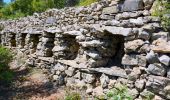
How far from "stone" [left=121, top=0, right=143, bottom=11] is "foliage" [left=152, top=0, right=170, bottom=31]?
0.48 m

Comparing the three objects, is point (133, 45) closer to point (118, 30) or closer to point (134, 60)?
point (134, 60)

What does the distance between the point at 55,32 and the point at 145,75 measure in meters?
4.73

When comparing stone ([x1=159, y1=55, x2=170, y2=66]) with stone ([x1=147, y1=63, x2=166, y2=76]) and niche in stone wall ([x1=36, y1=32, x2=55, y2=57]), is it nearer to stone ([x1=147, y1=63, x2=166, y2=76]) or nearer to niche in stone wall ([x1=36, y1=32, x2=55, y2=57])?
stone ([x1=147, y1=63, x2=166, y2=76])

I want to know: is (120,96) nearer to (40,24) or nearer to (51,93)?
(51,93)

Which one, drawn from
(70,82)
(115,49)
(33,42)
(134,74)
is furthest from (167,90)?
(33,42)

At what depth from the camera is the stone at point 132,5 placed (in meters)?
6.96

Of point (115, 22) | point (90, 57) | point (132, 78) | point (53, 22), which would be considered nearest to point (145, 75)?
point (132, 78)

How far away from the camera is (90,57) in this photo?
8.26 metres

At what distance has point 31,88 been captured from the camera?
9.62 meters

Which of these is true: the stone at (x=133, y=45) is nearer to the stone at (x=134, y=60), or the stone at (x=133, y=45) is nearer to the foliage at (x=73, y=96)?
the stone at (x=134, y=60)

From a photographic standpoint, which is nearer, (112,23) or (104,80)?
(112,23)

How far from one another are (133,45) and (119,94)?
43.2 inches

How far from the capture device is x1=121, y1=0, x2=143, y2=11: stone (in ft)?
22.8

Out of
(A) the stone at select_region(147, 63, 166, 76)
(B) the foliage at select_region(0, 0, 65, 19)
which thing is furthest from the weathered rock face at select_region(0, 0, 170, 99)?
(B) the foliage at select_region(0, 0, 65, 19)
